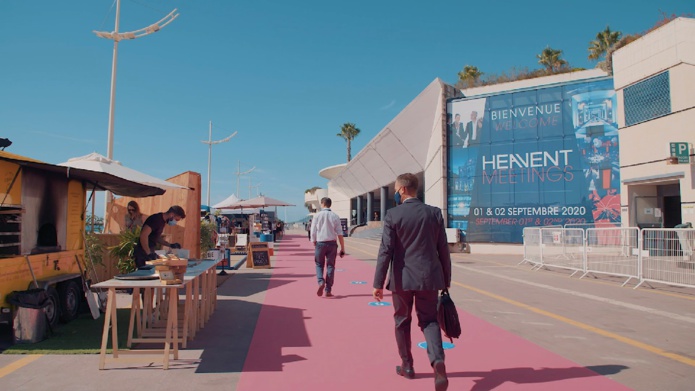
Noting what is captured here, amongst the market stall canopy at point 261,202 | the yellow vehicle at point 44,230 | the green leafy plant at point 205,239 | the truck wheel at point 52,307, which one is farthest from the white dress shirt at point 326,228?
the market stall canopy at point 261,202

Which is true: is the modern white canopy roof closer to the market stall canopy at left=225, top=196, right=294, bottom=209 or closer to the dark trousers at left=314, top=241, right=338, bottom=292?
the market stall canopy at left=225, top=196, right=294, bottom=209

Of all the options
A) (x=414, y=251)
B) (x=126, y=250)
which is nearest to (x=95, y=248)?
(x=126, y=250)

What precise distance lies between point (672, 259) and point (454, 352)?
294 inches

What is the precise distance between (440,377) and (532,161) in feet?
65.5

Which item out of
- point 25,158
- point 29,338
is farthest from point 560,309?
point 25,158

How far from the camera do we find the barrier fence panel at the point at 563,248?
43.9 feet

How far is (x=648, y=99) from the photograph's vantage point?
16.4 m

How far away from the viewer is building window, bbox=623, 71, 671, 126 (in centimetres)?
1551

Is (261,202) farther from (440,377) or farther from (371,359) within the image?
(440,377)

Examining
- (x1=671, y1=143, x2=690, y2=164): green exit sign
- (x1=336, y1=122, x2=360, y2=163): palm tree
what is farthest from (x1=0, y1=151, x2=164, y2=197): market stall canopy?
(x1=336, y1=122, x2=360, y2=163): palm tree

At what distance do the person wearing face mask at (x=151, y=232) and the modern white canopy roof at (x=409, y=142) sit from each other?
61.2ft

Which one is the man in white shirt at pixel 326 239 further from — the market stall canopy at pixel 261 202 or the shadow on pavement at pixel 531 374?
the market stall canopy at pixel 261 202

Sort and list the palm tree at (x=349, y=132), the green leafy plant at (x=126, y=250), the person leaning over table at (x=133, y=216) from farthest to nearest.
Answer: the palm tree at (x=349, y=132) < the person leaning over table at (x=133, y=216) < the green leafy plant at (x=126, y=250)

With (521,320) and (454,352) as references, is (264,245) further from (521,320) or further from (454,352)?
(454,352)
